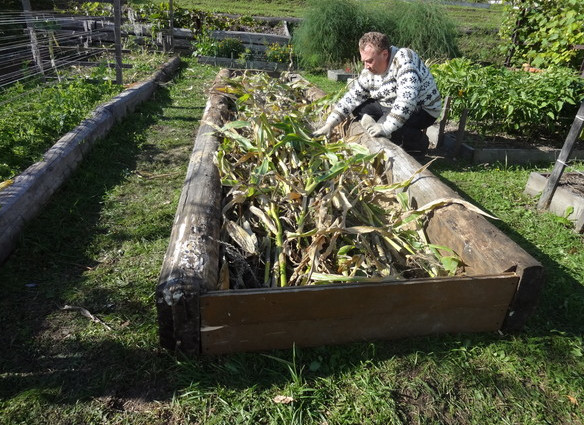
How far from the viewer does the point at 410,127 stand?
426 cm

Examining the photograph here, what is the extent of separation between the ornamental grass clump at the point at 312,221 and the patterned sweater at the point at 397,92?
0.71m

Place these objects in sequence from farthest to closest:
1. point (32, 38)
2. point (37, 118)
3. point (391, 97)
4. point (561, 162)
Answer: point (32, 38) → point (37, 118) → point (391, 97) → point (561, 162)

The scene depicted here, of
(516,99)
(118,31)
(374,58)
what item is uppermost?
(374,58)

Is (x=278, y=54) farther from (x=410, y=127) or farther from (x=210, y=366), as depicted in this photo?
(x=210, y=366)

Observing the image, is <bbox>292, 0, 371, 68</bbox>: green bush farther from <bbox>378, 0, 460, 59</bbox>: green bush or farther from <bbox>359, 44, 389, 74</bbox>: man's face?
<bbox>359, 44, 389, 74</bbox>: man's face

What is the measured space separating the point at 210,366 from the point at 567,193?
10.0 feet

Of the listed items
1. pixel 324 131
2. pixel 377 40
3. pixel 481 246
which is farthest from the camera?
pixel 324 131

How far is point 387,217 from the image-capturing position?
2746 mm

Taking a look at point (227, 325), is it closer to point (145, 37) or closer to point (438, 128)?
point (438, 128)

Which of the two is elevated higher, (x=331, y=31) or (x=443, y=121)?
(x=331, y=31)

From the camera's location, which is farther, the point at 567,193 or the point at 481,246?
the point at 567,193

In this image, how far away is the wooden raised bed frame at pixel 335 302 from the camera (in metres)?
1.78

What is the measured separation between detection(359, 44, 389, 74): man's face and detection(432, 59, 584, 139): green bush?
138 centimetres

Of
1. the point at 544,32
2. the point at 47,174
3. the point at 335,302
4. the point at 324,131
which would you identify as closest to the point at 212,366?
the point at 335,302
